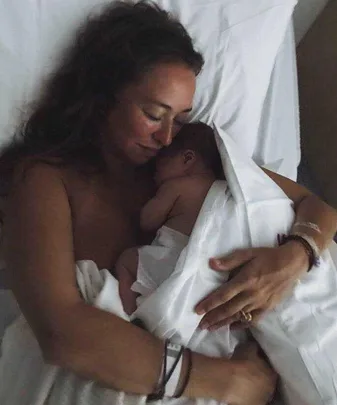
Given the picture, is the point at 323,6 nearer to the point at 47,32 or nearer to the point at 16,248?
the point at 47,32

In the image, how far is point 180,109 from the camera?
131 centimetres

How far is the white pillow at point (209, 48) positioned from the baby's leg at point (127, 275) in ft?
1.12

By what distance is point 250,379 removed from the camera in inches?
46.5

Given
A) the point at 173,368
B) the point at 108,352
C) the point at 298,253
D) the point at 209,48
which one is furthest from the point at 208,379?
the point at 209,48

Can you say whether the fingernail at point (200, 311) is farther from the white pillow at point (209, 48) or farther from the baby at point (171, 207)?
the white pillow at point (209, 48)

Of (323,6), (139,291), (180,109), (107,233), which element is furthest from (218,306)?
(323,6)

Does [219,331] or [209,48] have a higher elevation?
[209,48]

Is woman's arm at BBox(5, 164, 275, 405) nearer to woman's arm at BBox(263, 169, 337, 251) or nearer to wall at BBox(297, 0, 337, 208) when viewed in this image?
woman's arm at BBox(263, 169, 337, 251)

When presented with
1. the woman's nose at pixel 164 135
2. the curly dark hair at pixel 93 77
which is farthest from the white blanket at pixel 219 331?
the curly dark hair at pixel 93 77

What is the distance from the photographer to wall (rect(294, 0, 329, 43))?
81.4 inches

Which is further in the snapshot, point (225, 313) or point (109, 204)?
point (109, 204)

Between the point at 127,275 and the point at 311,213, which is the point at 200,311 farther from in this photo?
the point at 311,213

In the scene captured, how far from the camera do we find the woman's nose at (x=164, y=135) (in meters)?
1.30

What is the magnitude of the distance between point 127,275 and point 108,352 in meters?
0.17
